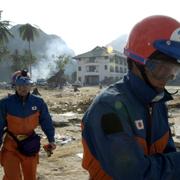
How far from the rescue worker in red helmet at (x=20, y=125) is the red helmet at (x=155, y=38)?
3.46 meters

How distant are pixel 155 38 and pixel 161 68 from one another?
6.2 inches

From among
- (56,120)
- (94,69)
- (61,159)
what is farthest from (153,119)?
(94,69)

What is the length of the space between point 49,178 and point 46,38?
18541 centimetres

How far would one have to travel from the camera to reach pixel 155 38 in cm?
236

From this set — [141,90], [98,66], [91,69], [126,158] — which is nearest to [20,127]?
[141,90]

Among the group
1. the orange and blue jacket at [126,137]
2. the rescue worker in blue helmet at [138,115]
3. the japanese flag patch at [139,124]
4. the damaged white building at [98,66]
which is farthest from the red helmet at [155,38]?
the damaged white building at [98,66]

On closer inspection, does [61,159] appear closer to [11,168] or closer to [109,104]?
[11,168]

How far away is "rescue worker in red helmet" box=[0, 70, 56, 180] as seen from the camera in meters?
5.58

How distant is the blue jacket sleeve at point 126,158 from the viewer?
2.19 meters

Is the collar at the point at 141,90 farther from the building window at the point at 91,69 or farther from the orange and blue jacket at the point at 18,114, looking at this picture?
the building window at the point at 91,69

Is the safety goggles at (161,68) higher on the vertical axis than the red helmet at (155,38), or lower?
lower

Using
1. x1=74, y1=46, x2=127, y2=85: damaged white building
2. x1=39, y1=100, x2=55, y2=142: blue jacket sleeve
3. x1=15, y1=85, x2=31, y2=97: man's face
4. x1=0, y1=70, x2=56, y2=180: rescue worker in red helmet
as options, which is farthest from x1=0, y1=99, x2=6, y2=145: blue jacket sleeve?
x1=74, y1=46, x2=127, y2=85: damaged white building

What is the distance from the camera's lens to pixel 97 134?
227cm

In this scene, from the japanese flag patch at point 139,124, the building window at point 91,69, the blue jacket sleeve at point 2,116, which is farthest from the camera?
the building window at point 91,69
